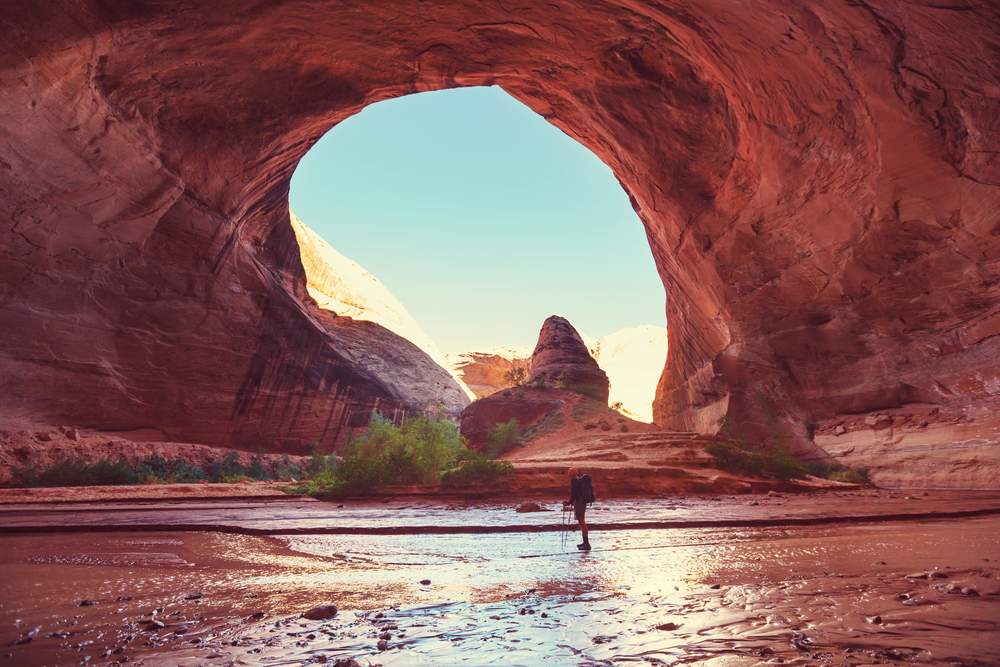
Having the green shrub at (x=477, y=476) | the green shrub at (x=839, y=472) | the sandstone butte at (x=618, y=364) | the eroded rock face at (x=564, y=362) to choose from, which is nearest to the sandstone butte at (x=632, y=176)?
the green shrub at (x=839, y=472)

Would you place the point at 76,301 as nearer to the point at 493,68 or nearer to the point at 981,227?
the point at 493,68

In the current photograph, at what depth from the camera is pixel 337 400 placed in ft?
80.2

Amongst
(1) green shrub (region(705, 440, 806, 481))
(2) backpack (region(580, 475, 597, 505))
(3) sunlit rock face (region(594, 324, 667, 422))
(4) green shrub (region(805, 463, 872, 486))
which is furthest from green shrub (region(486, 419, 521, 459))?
(3) sunlit rock face (region(594, 324, 667, 422))

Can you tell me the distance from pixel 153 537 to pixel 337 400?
18836mm

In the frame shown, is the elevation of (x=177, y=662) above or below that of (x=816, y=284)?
below

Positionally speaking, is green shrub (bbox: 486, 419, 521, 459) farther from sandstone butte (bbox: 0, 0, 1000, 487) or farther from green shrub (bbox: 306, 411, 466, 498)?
green shrub (bbox: 306, 411, 466, 498)

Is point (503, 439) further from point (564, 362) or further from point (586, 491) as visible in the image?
point (586, 491)

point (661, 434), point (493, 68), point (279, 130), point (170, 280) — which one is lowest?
point (661, 434)

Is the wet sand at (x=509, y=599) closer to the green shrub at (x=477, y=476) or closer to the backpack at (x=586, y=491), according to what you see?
the backpack at (x=586, y=491)

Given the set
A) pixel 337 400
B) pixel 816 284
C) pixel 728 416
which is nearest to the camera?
pixel 816 284

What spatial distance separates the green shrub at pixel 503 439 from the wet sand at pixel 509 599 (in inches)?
717

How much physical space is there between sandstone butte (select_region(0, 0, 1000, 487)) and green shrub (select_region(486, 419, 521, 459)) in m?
8.96

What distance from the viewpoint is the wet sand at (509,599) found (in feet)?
7.64

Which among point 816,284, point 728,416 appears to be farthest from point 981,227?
point 728,416
